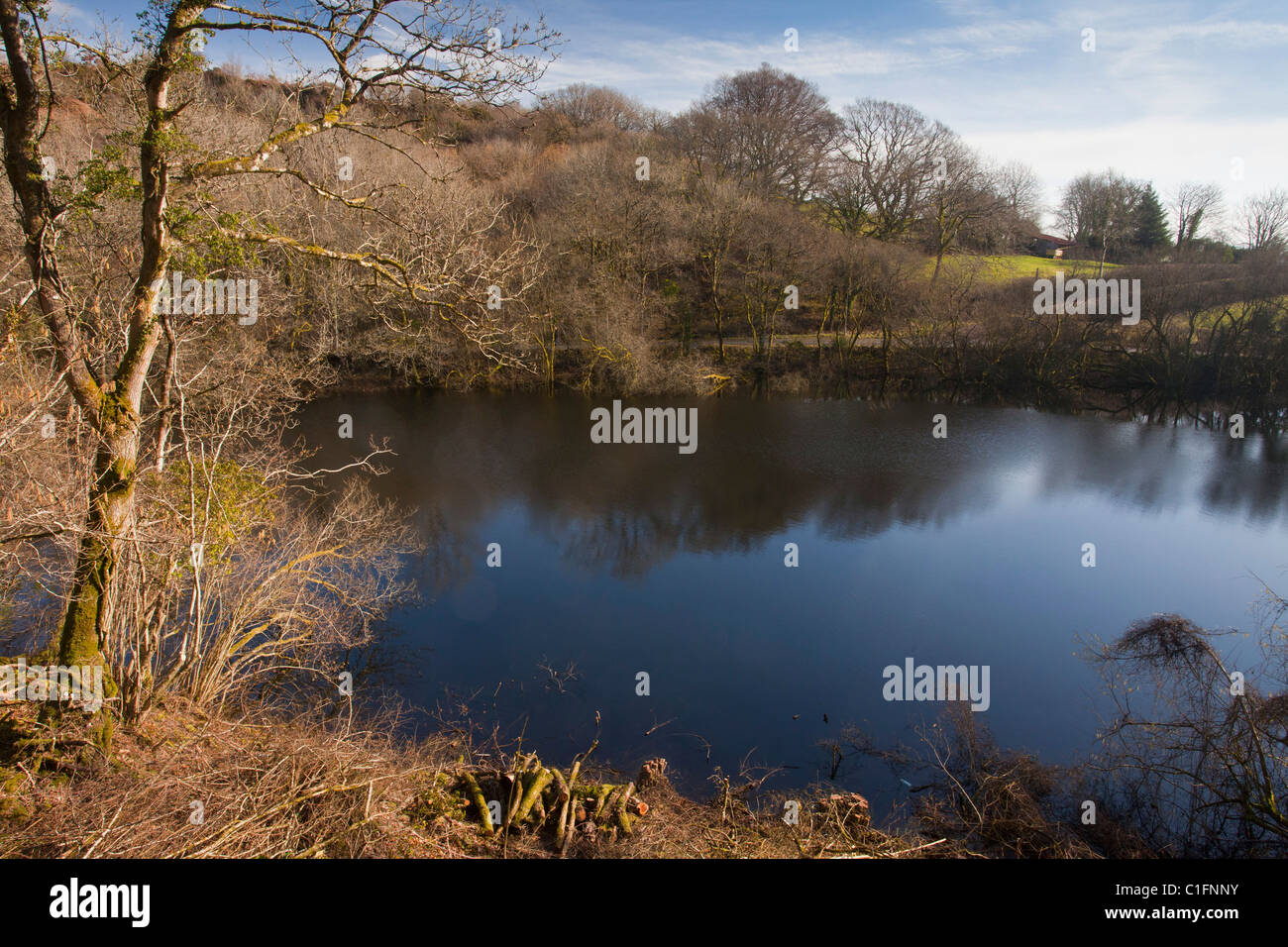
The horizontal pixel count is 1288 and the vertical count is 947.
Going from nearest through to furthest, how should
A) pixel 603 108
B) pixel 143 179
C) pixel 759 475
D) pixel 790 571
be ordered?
pixel 143 179
pixel 790 571
pixel 759 475
pixel 603 108

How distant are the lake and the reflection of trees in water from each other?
86 millimetres

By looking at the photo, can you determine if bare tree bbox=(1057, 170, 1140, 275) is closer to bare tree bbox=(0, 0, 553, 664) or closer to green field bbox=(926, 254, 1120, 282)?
green field bbox=(926, 254, 1120, 282)

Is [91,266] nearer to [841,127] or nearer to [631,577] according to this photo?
[631,577]

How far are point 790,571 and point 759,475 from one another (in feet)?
16.3

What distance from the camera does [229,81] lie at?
2033 centimetres

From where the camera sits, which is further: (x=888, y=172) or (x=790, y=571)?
(x=888, y=172)

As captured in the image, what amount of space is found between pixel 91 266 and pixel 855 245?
82.8ft

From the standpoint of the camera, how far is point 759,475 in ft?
58.2

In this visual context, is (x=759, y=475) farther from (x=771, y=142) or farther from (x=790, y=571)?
(x=771, y=142)

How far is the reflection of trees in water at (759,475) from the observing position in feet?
48.1

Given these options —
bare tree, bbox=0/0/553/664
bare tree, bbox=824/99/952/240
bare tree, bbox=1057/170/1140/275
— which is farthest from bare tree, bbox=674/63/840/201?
bare tree, bbox=0/0/553/664

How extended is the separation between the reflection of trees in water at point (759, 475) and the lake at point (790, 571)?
0.09m

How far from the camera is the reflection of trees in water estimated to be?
48.1ft

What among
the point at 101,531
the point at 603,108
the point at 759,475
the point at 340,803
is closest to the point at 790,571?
the point at 759,475
